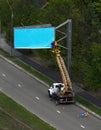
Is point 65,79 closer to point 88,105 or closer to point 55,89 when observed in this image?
point 55,89

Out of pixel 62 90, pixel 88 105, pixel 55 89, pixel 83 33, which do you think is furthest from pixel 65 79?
pixel 83 33

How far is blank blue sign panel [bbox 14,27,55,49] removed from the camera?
153 ft

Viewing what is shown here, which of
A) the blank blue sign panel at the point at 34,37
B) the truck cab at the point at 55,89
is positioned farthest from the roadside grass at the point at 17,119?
the blank blue sign panel at the point at 34,37

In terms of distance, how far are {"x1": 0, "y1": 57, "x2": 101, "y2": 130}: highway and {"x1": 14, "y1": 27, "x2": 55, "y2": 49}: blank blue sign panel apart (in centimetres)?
402

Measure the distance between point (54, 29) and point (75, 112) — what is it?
29.3 feet

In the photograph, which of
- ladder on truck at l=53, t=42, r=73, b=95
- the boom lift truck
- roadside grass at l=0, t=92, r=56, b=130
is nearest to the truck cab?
the boom lift truck

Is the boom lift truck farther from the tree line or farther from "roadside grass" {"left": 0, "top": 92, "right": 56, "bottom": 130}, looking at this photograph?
"roadside grass" {"left": 0, "top": 92, "right": 56, "bottom": 130}

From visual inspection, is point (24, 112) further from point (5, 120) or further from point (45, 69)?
point (45, 69)

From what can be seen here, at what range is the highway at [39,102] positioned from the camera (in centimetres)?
3912

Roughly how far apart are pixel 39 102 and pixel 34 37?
7.42 m

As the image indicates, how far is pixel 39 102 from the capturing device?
145ft

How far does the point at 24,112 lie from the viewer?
40000mm

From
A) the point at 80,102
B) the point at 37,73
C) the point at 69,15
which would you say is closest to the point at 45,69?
the point at 37,73

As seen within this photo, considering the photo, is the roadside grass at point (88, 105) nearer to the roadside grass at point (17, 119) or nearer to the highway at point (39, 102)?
the highway at point (39, 102)
